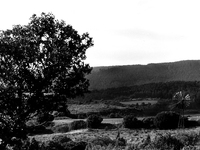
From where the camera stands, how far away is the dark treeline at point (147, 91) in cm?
15725

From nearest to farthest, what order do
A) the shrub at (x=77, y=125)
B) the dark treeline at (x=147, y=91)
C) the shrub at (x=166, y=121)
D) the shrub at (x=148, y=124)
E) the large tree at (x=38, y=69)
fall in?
the large tree at (x=38, y=69) → the shrub at (x=166, y=121) → the shrub at (x=148, y=124) → the shrub at (x=77, y=125) → the dark treeline at (x=147, y=91)

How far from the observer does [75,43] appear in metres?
17.3

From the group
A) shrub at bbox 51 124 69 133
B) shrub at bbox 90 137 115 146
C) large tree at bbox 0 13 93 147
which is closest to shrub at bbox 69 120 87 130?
shrub at bbox 51 124 69 133

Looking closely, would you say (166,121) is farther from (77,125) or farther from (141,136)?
(141,136)

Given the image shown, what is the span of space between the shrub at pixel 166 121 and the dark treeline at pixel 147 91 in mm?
73204

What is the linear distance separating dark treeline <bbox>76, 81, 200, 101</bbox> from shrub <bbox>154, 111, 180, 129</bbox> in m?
73.2

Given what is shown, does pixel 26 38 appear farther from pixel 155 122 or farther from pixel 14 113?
pixel 155 122

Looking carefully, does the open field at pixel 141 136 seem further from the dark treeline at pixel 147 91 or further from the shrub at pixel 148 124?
the dark treeline at pixel 147 91

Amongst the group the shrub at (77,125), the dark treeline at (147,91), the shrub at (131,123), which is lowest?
the shrub at (77,125)

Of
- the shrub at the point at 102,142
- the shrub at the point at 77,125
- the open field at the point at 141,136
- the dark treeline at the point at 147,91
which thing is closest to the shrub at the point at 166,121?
the open field at the point at 141,136

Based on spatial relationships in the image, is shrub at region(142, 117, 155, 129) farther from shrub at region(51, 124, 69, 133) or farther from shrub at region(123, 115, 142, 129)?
shrub at region(51, 124, 69, 133)

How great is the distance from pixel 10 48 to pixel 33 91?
2.10m

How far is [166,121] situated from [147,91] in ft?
317

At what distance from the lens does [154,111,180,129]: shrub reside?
71.2 meters
